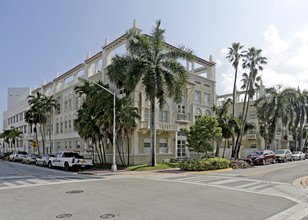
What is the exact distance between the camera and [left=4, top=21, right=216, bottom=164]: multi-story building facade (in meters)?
29.7

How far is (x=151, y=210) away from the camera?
838cm

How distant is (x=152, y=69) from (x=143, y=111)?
6495mm

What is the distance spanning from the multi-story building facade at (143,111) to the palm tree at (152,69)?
4.49 meters

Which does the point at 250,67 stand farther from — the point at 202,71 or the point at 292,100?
the point at 292,100

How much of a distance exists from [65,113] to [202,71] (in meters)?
22.1

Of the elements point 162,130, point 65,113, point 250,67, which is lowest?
point 162,130

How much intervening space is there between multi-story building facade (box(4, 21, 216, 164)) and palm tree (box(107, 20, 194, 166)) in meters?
4.49

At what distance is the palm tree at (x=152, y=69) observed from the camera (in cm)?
2395

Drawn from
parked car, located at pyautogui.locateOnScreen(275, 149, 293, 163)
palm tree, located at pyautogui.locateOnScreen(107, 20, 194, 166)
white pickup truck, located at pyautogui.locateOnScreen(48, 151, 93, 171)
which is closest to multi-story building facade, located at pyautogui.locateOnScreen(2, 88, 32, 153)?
white pickup truck, located at pyautogui.locateOnScreen(48, 151, 93, 171)

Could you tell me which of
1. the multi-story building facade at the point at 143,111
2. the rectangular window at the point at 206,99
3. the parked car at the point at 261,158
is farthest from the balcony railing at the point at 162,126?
the rectangular window at the point at 206,99

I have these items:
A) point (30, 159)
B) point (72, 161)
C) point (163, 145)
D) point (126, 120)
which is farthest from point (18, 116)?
point (126, 120)

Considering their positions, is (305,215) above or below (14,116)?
below

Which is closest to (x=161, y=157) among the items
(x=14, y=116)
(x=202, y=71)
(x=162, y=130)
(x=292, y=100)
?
(x=162, y=130)

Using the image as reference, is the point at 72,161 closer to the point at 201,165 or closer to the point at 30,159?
the point at 201,165
